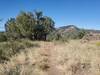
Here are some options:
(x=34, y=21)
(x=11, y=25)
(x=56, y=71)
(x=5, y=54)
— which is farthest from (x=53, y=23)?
(x=56, y=71)

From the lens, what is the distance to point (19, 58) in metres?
13.1

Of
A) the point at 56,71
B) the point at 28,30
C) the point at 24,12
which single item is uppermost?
the point at 24,12

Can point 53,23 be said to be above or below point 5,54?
above

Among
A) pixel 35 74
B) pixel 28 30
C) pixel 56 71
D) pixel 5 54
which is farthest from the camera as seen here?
pixel 28 30

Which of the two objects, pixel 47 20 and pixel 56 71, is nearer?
pixel 56 71

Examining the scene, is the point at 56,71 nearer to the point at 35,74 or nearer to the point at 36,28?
the point at 35,74

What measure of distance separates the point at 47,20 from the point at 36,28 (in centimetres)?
401

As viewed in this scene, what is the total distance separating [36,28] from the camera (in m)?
41.8

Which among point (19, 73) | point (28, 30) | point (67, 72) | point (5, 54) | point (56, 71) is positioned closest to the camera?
point (19, 73)

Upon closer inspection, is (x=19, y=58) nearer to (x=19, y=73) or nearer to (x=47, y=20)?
(x=19, y=73)

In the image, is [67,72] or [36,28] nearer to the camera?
[67,72]

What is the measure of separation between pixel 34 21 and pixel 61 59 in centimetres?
3033

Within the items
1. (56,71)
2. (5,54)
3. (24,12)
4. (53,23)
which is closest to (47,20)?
(53,23)

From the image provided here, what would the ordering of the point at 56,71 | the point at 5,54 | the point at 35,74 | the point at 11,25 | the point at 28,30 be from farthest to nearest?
1. the point at 11,25
2. the point at 28,30
3. the point at 5,54
4. the point at 56,71
5. the point at 35,74
